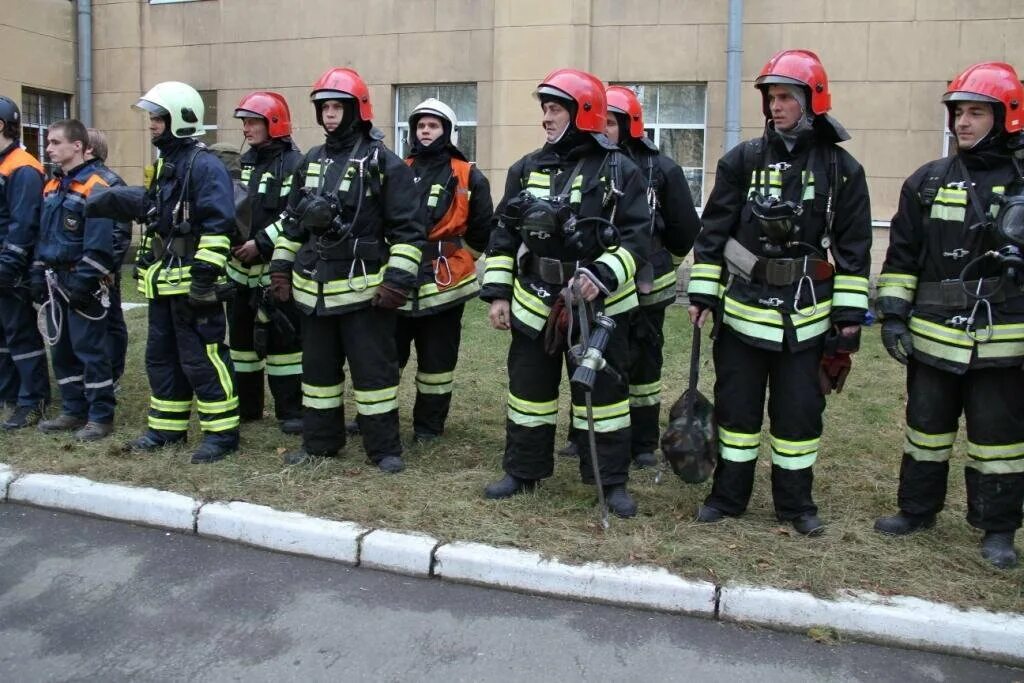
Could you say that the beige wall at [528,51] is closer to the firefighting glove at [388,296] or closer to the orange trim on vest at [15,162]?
the orange trim on vest at [15,162]

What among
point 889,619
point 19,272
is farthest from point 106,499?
point 889,619

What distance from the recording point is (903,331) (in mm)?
4445

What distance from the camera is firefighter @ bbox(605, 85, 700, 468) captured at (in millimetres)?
5637

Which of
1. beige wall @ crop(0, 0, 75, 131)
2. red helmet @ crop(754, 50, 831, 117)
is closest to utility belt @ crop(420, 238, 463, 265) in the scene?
red helmet @ crop(754, 50, 831, 117)

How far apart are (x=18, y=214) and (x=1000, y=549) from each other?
6203 millimetres

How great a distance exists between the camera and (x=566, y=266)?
4703mm

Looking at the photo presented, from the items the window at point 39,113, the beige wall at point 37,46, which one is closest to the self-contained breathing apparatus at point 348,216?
the beige wall at point 37,46

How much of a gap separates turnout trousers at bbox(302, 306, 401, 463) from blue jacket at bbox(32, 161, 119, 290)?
1547 millimetres

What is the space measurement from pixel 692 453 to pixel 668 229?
1688 mm

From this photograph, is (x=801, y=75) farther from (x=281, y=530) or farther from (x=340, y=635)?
(x=281, y=530)

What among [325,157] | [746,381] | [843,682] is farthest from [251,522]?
[843,682]

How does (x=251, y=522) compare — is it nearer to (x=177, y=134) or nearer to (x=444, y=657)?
(x=444, y=657)

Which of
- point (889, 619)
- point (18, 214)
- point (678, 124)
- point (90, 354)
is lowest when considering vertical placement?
point (889, 619)

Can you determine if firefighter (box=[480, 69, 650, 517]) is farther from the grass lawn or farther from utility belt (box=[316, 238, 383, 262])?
utility belt (box=[316, 238, 383, 262])
